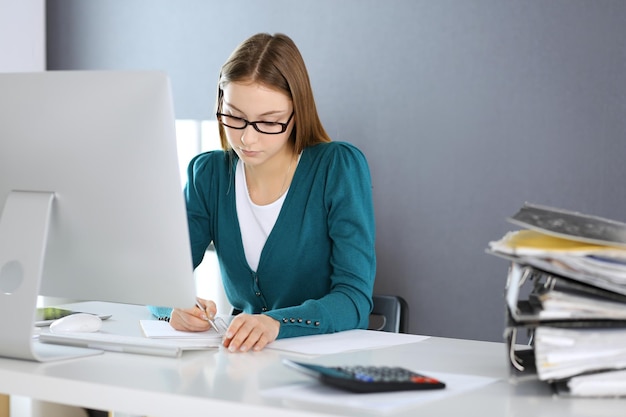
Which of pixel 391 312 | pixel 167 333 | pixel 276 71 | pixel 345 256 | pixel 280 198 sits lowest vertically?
pixel 391 312

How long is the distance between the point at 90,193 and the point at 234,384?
445 millimetres

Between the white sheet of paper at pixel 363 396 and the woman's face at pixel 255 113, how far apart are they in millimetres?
805

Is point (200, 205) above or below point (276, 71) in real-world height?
below

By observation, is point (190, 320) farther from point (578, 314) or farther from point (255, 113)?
point (578, 314)

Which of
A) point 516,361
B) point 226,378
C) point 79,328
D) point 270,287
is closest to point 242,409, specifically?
point 226,378

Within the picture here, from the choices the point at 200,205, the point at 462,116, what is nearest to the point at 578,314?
the point at 200,205

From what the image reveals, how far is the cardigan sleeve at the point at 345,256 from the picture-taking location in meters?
1.76

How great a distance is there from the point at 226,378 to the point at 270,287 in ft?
2.77

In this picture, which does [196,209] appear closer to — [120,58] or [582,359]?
[582,359]

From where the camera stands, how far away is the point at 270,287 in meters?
2.15

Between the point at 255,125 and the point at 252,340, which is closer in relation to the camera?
the point at 252,340

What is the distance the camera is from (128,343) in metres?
1.54

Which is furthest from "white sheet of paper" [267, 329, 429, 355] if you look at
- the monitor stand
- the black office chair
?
the black office chair

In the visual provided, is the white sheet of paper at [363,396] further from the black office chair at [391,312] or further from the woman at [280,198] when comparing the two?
the black office chair at [391,312]
